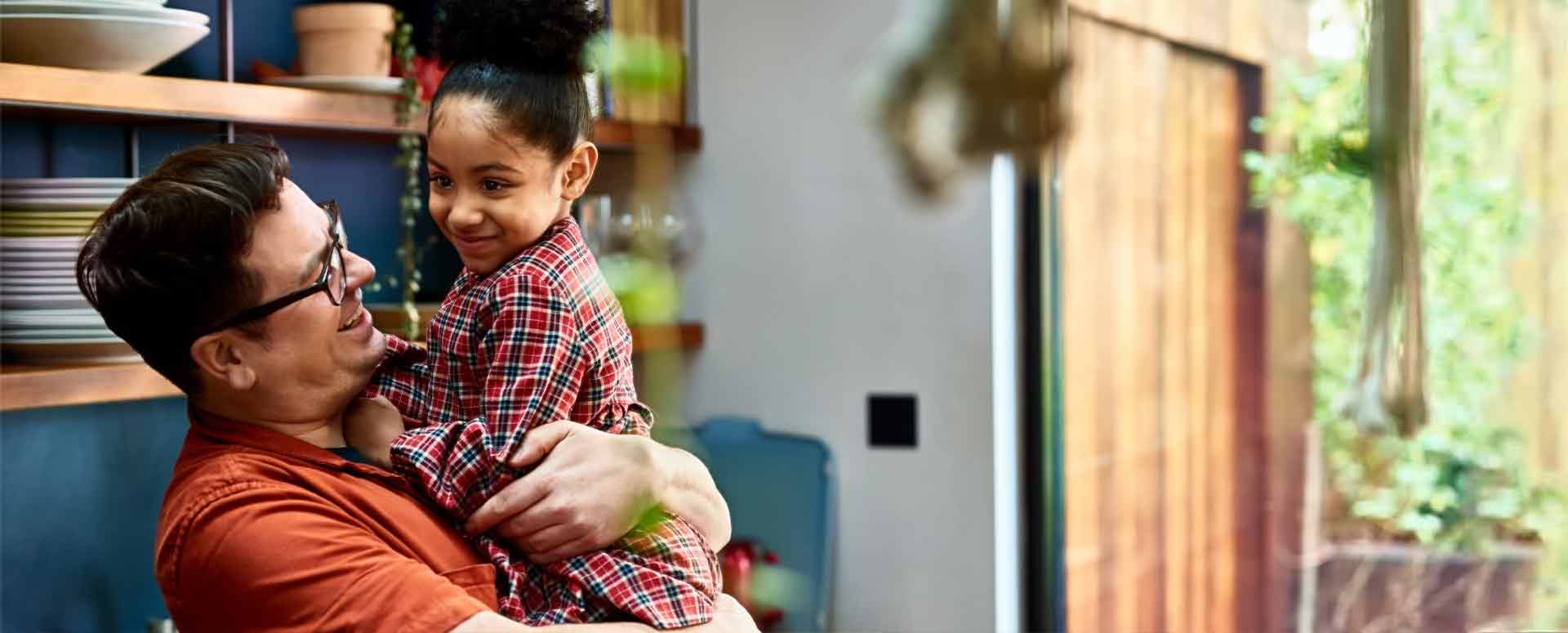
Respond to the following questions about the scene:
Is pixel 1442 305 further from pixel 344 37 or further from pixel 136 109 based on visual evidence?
pixel 344 37

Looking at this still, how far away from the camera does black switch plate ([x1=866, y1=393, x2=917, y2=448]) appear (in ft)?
8.07

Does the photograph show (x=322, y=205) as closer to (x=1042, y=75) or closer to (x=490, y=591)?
(x=490, y=591)

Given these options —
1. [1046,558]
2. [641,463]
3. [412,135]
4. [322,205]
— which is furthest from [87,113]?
[1046,558]

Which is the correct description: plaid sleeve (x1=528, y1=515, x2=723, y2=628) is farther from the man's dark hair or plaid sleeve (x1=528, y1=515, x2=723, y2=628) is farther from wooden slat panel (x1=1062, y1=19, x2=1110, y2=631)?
wooden slat panel (x1=1062, y1=19, x2=1110, y2=631)

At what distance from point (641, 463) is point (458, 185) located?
26 centimetres

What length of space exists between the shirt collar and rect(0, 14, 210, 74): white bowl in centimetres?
62

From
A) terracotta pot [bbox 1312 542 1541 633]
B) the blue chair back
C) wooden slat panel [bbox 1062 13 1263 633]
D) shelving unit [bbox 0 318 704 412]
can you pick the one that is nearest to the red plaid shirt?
shelving unit [bbox 0 318 704 412]

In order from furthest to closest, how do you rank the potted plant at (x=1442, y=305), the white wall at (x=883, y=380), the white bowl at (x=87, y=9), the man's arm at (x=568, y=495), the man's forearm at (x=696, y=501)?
the white wall at (x=883, y=380), the white bowl at (x=87, y=9), the man's forearm at (x=696, y=501), the man's arm at (x=568, y=495), the potted plant at (x=1442, y=305)

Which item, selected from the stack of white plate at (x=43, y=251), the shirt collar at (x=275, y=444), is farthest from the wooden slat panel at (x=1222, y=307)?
the stack of white plate at (x=43, y=251)

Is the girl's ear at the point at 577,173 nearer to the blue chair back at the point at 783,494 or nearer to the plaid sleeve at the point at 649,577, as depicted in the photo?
the plaid sleeve at the point at 649,577

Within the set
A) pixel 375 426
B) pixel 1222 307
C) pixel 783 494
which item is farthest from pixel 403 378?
pixel 783 494

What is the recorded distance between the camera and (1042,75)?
0.20 meters

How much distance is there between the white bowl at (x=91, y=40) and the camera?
138 centimetres

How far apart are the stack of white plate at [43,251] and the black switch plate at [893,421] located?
1.34 m
